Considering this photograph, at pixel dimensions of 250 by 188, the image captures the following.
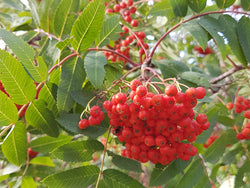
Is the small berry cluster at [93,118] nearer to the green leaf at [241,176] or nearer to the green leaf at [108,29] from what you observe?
the green leaf at [108,29]

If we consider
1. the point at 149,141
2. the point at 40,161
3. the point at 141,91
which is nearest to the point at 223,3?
the point at 141,91

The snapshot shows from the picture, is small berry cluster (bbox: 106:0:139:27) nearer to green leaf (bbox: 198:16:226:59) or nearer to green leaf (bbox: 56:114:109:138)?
green leaf (bbox: 198:16:226:59)

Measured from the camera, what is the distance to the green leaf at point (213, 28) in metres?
1.60

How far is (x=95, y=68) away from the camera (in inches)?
53.5

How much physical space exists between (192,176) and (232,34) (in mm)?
1041

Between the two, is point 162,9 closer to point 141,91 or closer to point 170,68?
point 170,68

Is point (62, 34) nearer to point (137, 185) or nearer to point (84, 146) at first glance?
point (84, 146)

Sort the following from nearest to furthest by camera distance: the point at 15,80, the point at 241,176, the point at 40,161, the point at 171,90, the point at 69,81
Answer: the point at 171,90, the point at 15,80, the point at 69,81, the point at 241,176, the point at 40,161

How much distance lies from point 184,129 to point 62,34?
1112mm

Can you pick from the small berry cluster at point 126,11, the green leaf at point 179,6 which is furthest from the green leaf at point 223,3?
the small berry cluster at point 126,11

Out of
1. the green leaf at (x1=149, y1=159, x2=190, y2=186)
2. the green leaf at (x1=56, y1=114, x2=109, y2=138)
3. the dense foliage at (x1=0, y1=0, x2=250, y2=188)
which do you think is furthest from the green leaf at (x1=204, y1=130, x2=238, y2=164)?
the green leaf at (x1=56, y1=114, x2=109, y2=138)

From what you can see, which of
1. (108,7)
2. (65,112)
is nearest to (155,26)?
(108,7)

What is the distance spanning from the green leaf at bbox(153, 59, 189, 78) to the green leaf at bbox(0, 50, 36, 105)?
900 millimetres

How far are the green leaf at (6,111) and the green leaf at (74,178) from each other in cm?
40
